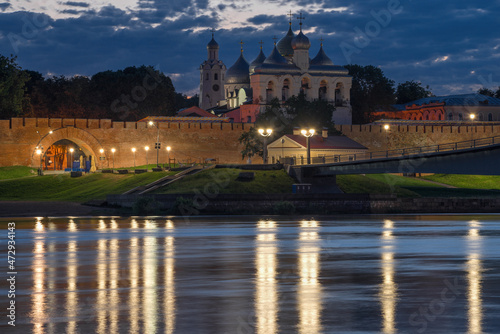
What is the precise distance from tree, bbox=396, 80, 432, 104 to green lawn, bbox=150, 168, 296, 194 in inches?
3455

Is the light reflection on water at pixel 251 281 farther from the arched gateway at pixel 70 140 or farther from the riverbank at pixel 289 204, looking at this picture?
the arched gateway at pixel 70 140

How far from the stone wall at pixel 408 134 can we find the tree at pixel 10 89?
31.2m

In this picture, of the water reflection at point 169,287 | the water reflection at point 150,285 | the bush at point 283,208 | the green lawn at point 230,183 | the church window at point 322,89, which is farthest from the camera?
the church window at point 322,89

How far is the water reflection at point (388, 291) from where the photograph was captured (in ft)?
43.4

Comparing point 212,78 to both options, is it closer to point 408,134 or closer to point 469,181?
point 408,134

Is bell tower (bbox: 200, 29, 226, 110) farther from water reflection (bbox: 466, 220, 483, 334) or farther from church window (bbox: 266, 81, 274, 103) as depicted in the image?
water reflection (bbox: 466, 220, 483, 334)

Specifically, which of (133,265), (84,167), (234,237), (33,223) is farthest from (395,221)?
(84,167)

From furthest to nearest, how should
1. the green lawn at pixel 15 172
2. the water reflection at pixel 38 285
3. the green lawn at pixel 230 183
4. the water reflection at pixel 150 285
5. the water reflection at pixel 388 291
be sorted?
the green lawn at pixel 15 172, the green lawn at pixel 230 183, the water reflection at pixel 38 285, the water reflection at pixel 150 285, the water reflection at pixel 388 291

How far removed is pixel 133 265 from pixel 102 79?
290ft

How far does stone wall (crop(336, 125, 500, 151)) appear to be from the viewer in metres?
88.0

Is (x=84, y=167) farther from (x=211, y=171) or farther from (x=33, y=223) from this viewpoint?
(x=33, y=223)

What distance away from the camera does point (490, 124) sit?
333ft

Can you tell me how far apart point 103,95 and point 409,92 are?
58.3m

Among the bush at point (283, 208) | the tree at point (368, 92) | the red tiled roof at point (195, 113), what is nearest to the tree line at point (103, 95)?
the red tiled roof at point (195, 113)
